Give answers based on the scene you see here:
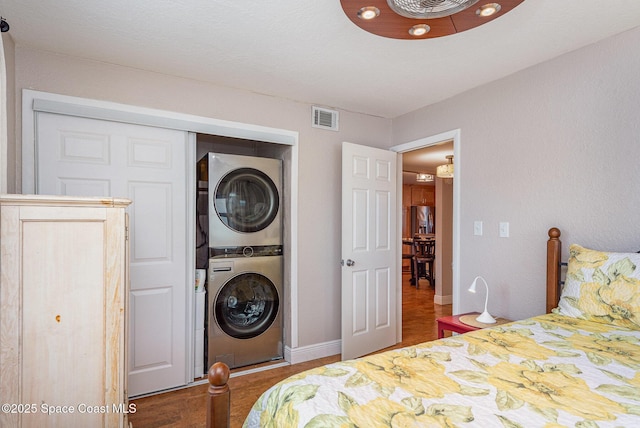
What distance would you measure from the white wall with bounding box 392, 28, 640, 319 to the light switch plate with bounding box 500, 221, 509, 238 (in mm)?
34

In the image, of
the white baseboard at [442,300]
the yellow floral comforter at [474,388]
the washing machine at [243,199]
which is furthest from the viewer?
the white baseboard at [442,300]

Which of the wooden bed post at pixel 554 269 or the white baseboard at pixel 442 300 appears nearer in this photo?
the wooden bed post at pixel 554 269

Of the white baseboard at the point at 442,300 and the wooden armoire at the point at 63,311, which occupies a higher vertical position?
the wooden armoire at the point at 63,311

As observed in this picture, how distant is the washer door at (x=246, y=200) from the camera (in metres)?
3.04

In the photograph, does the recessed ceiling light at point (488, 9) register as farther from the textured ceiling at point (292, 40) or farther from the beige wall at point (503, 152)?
the beige wall at point (503, 152)

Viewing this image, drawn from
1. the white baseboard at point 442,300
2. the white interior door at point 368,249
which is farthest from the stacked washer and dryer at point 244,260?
the white baseboard at point 442,300

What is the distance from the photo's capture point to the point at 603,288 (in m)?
1.80

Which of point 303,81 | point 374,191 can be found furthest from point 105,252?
point 374,191

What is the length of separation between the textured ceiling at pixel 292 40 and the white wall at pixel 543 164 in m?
0.17

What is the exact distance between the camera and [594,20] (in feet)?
6.32

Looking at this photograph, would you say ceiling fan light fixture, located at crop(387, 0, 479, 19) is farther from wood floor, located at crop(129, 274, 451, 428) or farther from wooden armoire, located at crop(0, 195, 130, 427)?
wood floor, located at crop(129, 274, 451, 428)

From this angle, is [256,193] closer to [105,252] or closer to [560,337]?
[105,252]

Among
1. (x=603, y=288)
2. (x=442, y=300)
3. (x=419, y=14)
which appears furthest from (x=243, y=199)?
(x=442, y=300)

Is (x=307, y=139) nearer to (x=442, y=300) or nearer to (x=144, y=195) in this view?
(x=144, y=195)
